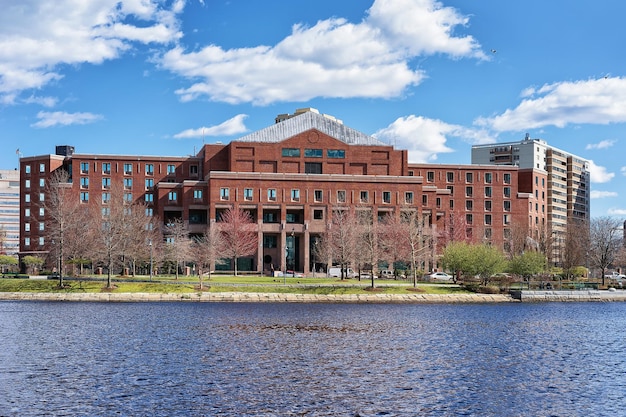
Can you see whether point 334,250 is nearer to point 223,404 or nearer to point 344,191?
point 344,191

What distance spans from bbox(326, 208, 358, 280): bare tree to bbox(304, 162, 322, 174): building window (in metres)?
21.7

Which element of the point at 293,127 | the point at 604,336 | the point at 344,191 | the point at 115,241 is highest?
the point at 293,127

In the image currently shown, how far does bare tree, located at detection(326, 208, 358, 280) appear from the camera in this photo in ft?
319

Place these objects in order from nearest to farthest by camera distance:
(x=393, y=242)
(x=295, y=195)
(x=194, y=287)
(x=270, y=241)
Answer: (x=194, y=287)
(x=393, y=242)
(x=295, y=195)
(x=270, y=241)

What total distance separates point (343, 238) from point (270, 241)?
99.7 ft

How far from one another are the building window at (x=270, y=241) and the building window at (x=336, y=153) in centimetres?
1905

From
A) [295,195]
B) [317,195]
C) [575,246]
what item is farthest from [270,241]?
[575,246]

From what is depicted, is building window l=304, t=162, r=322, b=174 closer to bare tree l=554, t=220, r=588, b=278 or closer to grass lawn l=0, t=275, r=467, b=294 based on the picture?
grass lawn l=0, t=275, r=467, b=294

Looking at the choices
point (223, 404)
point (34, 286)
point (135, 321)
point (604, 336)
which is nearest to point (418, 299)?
point (604, 336)

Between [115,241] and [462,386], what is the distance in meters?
65.9

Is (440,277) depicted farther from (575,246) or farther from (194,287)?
(194,287)

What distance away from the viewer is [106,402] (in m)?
28.1

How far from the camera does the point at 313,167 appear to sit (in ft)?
431

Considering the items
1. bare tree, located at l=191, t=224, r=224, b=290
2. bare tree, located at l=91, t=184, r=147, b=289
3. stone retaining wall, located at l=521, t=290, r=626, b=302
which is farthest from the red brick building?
stone retaining wall, located at l=521, t=290, r=626, b=302
